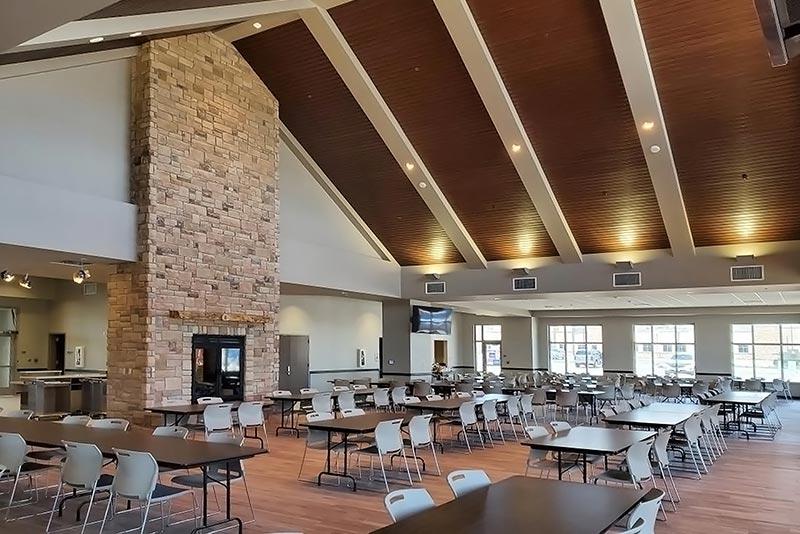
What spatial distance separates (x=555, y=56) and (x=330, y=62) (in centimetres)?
386

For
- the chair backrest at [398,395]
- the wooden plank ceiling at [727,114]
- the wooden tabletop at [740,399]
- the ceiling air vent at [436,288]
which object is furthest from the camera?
the ceiling air vent at [436,288]

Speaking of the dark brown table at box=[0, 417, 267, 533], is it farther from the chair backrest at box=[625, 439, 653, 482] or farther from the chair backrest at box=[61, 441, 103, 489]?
the chair backrest at box=[625, 439, 653, 482]

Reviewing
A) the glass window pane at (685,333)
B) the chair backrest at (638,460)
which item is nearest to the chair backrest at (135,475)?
the chair backrest at (638,460)

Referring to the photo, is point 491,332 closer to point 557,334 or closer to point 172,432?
point 557,334

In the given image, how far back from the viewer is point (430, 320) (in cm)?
1756

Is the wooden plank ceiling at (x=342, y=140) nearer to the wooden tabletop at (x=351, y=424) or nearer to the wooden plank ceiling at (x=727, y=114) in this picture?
the wooden plank ceiling at (x=727, y=114)

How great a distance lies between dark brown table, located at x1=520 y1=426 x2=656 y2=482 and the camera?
556 cm

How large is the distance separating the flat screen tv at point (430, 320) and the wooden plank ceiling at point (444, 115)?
2914 mm

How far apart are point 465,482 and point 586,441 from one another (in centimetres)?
221

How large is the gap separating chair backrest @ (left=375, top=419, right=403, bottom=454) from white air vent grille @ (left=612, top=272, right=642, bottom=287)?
338 inches

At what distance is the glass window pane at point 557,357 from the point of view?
24.4m

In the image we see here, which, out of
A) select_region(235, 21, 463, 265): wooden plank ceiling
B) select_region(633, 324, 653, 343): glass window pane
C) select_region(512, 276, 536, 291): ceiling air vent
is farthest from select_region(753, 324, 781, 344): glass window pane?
select_region(235, 21, 463, 265): wooden plank ceiling

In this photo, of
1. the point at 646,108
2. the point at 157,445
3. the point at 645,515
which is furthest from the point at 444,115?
the point at 645,515

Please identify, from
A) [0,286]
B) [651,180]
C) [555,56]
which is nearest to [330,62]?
[555,56]
